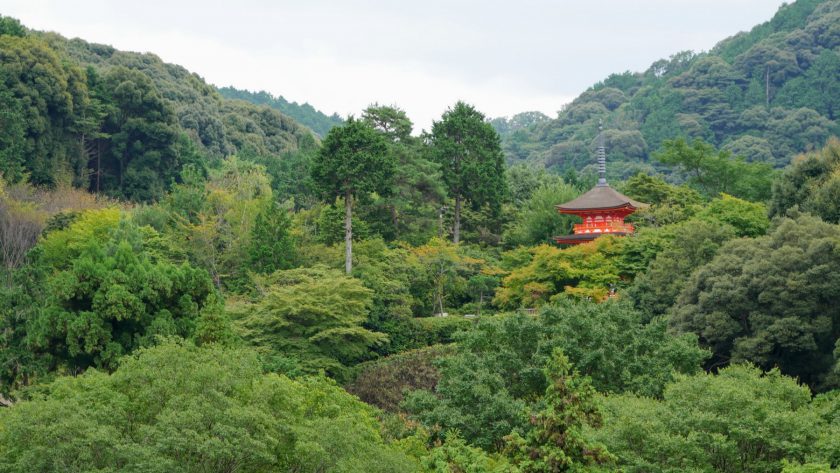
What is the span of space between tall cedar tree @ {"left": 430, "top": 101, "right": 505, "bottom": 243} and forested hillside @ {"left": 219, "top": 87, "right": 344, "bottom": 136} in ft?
273

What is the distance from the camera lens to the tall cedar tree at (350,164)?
33.3m

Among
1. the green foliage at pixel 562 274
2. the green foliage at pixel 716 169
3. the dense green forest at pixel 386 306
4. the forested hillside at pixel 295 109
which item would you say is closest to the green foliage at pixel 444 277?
the dense green forest at pixel 386 306

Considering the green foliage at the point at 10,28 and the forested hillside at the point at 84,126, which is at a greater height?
the green foliage at the point at 10,28

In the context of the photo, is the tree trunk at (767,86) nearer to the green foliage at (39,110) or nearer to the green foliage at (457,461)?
the green foliage at (39,110)

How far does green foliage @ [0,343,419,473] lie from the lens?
1280cm

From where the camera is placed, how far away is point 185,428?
12984 mm

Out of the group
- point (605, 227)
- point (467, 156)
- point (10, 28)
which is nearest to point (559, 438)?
point (605, 227)

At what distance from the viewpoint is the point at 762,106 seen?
82.3m

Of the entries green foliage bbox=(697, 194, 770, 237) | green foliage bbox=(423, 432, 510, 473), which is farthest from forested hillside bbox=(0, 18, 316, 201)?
green foliage bbox=(423, 432, 510, 473)

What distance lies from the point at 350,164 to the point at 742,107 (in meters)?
58.4

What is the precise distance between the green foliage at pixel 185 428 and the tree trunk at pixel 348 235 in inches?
704

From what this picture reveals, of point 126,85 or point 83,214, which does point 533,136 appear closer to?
point 126,85

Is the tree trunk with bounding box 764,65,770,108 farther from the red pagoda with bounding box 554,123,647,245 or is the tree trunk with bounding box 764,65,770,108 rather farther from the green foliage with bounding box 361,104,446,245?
the green foliage with bounding box 361,104,446,245

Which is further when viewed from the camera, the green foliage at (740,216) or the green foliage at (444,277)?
the green foliage at (444,277)
